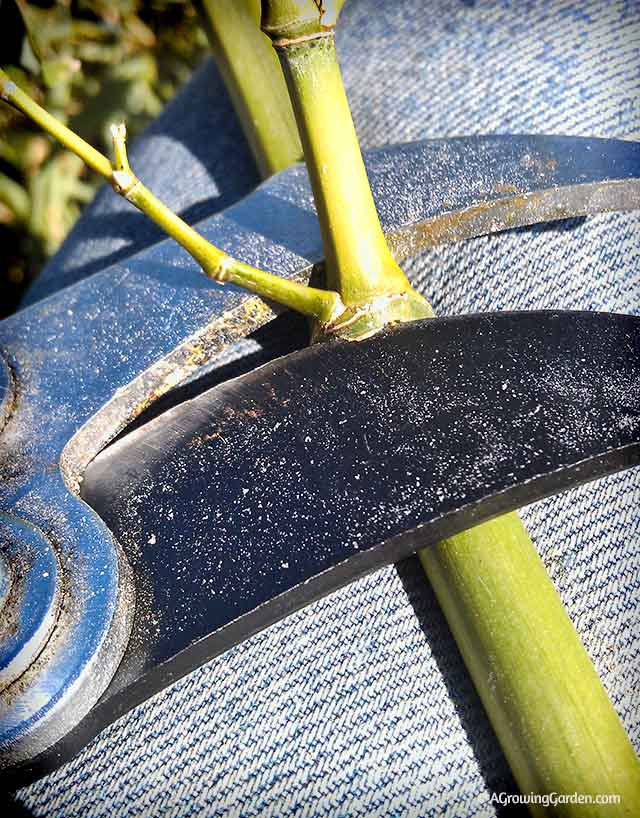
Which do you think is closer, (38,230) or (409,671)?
(409,671)

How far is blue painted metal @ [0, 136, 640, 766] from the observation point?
1.65ft

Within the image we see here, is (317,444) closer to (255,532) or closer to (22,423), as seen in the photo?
(255,532)

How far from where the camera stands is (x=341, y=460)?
0.45 meters

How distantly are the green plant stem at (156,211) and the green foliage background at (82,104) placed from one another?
2.38 ft

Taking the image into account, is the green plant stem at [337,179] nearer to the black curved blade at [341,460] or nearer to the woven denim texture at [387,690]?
the black curved blade at [341,460]

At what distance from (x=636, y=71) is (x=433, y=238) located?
0.29m

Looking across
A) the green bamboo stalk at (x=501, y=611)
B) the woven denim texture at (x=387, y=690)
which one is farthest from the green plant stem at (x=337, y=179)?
the woven denim texture at (x=387, y=690)

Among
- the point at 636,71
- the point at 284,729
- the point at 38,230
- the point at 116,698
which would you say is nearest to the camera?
the point at 116,698

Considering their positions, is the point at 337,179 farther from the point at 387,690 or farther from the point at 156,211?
the point at 387,690

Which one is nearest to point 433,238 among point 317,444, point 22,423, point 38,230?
point 317,444

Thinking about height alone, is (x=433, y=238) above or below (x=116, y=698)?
above

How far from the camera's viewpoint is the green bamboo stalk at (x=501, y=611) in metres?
0.45

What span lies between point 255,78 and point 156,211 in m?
0.31

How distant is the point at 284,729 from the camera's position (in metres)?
0.51
